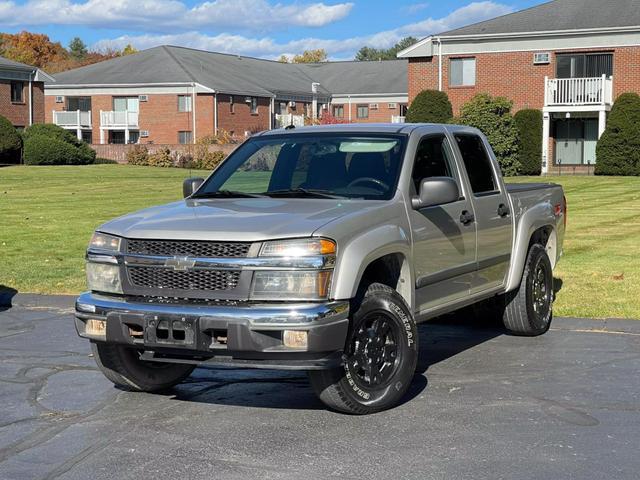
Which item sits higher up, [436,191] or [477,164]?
[477,164]

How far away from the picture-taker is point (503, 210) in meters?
8.76

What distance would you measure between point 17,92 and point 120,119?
7.97 metres

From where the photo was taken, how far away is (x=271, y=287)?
243 inches

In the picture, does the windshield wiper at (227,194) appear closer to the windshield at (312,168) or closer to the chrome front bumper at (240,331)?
the windshield at (312,168)

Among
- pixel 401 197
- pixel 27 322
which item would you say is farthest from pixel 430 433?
pixel 27 322

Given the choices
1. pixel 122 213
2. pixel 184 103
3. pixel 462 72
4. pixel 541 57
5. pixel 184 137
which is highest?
pixel 541 57

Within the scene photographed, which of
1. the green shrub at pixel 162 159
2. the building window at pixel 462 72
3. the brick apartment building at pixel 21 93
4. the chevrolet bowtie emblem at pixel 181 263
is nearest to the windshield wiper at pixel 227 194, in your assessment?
the chevrolet bowtie emblem at pixel 181 263

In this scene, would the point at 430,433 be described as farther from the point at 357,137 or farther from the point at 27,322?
the point at 27,322

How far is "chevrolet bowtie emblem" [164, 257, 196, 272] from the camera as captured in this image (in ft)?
20.7

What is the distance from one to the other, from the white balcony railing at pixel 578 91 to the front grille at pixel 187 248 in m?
39.5

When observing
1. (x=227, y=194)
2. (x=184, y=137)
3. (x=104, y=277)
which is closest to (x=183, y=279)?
(x=104, y=277)

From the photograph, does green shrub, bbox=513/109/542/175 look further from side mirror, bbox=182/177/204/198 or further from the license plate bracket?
the license plate bracket

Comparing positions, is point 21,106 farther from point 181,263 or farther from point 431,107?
point 181,263

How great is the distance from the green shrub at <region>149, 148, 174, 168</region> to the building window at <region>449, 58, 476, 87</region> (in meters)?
14.5
